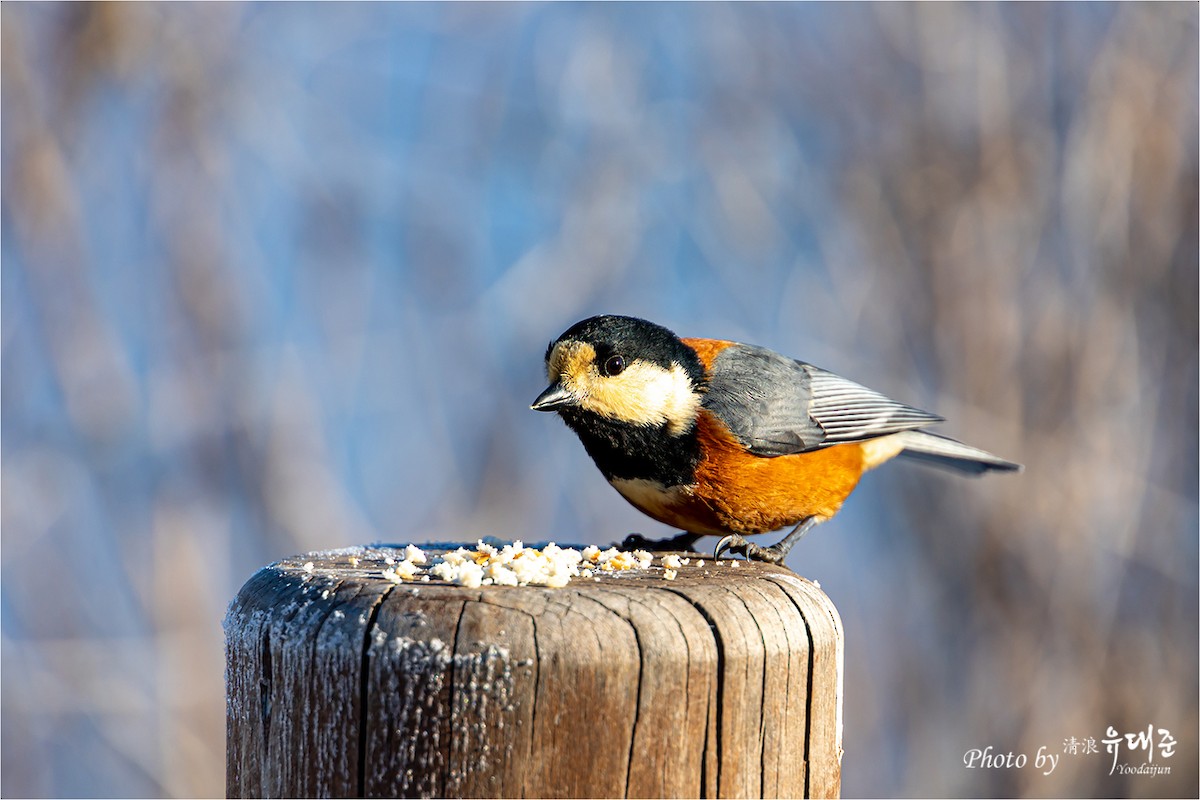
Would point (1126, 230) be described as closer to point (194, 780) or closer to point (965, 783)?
point (965, 783)

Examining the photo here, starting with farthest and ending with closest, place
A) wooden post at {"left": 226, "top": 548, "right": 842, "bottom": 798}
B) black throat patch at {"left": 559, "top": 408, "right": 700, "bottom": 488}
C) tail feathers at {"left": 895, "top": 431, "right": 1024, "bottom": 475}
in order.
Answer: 1. tail feathers at {"left": 895, "top": 431, "right": 1024, "bottom": 475}
2. black throat patch at {"left": 559, "top": 408, "right": 700, "bottom": 488}
3. wooden post at {"left": 226, "top": 548, "right": 842, "bottom": 798}

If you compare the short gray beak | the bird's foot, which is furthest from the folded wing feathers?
the short gray beak

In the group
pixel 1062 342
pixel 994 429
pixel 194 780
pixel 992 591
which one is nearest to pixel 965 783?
pixel 992 591

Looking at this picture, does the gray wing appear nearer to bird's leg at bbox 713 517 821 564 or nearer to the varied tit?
the varied tit

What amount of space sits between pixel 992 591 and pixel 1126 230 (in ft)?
6.26

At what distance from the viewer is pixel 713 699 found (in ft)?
5.94

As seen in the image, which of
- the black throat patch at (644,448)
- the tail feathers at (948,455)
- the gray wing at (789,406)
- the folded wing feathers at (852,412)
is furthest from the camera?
the tail feathers at (948,455)

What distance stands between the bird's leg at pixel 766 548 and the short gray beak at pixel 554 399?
0.60 m

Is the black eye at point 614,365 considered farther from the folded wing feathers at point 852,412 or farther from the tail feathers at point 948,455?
the tail feathers at point 948,455

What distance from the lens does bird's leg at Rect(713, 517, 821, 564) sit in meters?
3.25

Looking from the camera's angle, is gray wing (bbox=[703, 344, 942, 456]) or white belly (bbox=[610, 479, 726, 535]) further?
gray wing (bbox=[703, 344, 942, 456])

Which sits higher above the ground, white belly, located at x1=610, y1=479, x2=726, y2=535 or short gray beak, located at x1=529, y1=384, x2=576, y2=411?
short gray beak, located at x1=529, y1=384, x2=576, y2=411

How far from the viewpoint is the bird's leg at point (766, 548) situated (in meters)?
3.25

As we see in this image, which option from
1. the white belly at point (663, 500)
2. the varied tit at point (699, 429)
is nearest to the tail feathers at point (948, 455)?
the varied tit at point (699, 429)
